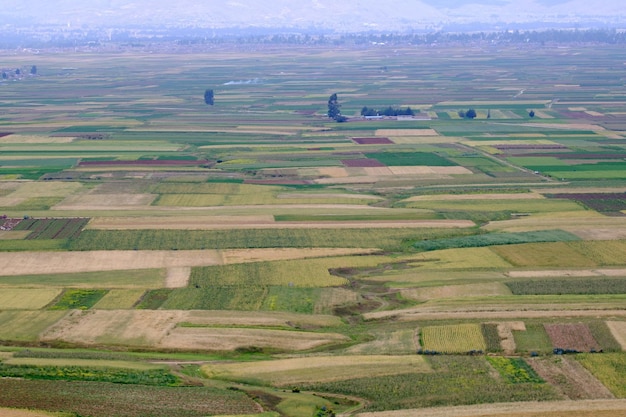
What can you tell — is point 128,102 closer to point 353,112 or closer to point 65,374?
point 353,112

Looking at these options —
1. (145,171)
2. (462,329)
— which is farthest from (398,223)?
(145,171)

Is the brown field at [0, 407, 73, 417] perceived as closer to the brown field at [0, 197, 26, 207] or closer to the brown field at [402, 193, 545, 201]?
the brown field at [0, 197, 26, 207]

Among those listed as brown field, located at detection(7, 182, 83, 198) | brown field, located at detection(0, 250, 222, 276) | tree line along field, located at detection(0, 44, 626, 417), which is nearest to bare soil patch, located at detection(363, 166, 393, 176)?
tree line along field, located at detection(0, 44, 626, 417)

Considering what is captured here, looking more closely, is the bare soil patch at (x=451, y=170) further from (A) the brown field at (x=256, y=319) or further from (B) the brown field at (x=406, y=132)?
(A) the brown field at (x=256, y=319)

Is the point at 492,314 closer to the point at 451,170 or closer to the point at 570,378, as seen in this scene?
the point at 570,378

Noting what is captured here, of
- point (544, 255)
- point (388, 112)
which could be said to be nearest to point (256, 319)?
point (544, 255)

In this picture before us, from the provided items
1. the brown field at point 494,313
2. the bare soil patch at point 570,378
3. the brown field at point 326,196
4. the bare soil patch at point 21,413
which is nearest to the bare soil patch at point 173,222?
the brown field at point 326,196

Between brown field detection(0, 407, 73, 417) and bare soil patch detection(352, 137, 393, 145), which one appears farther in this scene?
bare soil patch detection(352, 137, 393, 145)
